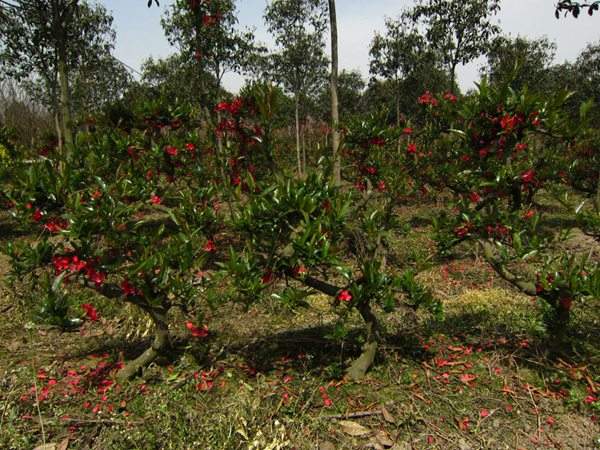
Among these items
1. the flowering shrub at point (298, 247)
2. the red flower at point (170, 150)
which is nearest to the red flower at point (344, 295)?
the flowering shrub at point (298, 247)

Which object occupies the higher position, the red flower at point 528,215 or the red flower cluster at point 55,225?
the red flower cluster at point 55,225

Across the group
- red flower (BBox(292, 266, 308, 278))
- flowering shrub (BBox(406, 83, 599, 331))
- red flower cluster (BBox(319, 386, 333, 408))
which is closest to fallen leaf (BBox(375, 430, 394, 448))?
red flower cluster (BBox(319, 386, 333, 408))

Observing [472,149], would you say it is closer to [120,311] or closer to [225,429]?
[225,429]

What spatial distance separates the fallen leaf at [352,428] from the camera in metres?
2.40

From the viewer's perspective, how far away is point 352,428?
7.99 feet

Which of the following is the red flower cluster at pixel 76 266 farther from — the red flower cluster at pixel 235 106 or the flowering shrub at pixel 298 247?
the red flower cluster at pixel 235 106

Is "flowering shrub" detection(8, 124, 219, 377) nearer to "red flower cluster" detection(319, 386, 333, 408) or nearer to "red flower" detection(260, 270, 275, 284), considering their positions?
"red flower" detection(260, 270, 275, 284)

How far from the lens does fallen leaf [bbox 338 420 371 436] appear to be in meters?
2.40

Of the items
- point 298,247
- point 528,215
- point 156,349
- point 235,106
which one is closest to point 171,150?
point 235,106

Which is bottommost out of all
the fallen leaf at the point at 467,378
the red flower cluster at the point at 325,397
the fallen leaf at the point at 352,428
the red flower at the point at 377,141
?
the fallen leaf at the point at 352,428

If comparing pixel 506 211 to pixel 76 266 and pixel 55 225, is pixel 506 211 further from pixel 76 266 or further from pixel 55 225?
pixel 55 225

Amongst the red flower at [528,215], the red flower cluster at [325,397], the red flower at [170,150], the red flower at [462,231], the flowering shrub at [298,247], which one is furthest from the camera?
the red flower at [170,150]

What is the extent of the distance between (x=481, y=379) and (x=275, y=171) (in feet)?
6.54

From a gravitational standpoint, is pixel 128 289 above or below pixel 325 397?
above
